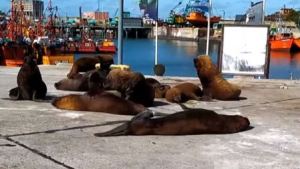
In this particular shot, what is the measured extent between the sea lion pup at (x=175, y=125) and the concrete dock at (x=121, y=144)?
3.9 inches

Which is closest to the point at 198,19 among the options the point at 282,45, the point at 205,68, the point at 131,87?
the point at 282,45

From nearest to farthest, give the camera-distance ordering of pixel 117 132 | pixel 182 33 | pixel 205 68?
1. pixel 117 132
2. pixel 205 68
3. pixel 182 33

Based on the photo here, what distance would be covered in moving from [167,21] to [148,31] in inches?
385

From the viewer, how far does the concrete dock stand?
580 cm

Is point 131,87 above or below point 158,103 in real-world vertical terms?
above

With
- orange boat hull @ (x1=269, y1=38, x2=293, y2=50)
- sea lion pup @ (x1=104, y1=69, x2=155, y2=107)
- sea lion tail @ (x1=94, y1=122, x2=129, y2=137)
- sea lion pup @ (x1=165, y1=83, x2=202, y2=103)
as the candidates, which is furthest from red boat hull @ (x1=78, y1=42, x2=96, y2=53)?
sea lion tail @ (x1=94, y1=122, x2=129, y2=137)

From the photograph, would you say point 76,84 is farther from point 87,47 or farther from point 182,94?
point 87,47

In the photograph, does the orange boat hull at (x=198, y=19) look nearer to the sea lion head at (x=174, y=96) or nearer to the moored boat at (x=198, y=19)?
the moored boat at (x=198, y=19)

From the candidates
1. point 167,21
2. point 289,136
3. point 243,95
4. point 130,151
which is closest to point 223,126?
point 289,136

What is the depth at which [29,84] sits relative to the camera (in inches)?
385

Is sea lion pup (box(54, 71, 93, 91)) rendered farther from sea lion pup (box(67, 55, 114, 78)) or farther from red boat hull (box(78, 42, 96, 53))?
red boat hull (box(78, 42, 96, 53))

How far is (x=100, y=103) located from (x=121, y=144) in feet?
7.22

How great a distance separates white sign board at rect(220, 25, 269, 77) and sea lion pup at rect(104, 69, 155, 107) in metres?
7.41

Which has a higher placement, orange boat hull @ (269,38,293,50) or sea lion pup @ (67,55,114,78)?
sea lion pup @ (67,55,114,78)
